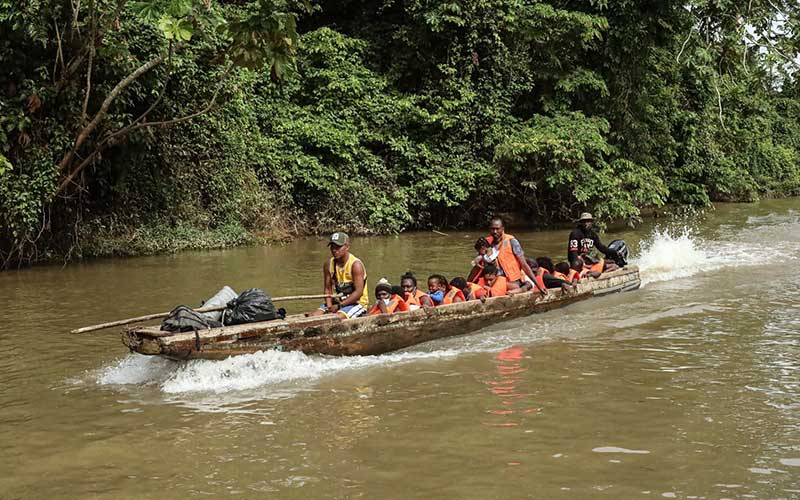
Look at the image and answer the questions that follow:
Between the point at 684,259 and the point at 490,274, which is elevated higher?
the point at 490,274

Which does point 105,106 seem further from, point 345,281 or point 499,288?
point 499,288

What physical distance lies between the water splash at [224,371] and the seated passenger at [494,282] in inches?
99.1

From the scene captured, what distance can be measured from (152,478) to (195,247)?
39.2 ft

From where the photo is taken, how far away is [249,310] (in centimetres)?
735

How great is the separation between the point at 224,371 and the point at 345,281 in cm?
195

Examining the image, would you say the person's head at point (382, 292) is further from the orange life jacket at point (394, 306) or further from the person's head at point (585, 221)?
the person's head at point (585, 221)

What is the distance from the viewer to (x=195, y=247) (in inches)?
649

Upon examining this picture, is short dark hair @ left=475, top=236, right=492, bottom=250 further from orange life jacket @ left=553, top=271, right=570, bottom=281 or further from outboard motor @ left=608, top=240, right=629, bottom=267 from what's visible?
outboard motor @ left=608, top=240, right=629, bottom=267

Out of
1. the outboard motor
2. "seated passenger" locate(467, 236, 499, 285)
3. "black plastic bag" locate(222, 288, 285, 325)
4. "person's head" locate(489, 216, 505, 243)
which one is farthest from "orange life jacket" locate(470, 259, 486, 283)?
"black plastic bag" locate(222, 288, 285, 325)

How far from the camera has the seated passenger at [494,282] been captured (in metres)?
9.82

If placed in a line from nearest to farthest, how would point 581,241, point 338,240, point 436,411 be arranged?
point 436,411 < point 338,240 < point 581,241

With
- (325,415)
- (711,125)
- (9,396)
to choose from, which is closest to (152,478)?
(325,415)

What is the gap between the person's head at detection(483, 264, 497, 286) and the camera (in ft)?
32.7

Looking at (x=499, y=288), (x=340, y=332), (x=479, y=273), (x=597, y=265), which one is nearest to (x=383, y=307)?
(x=340, y=332)
